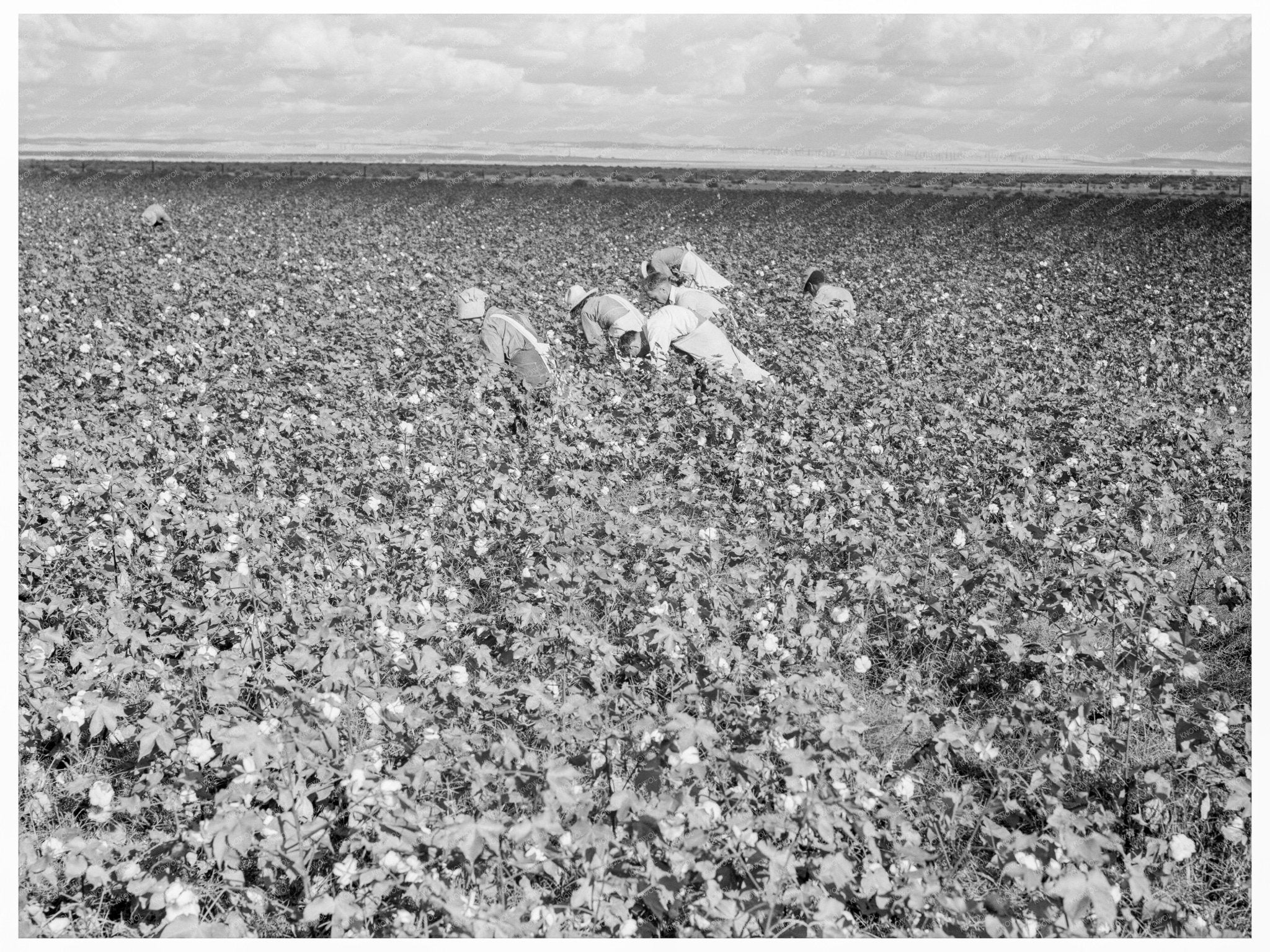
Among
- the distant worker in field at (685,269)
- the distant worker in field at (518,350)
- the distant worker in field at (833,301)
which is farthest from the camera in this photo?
the distant worker in field at (685,269)

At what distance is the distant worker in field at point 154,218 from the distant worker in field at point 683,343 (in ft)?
55.3

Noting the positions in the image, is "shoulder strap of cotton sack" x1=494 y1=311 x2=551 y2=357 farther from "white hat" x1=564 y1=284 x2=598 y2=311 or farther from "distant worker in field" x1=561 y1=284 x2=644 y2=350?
"white hat" x1=564 y1=284 x2=598 y2=311

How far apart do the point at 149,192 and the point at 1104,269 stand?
31718 mm

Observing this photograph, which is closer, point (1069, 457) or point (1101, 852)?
point (1101, 852)

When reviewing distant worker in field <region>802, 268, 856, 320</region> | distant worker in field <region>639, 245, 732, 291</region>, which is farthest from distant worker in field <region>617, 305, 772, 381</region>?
distant worker in field <region>639, 245, 732, 291</region>

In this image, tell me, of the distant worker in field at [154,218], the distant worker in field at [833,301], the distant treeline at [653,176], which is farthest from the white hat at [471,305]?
the distant treeline at [653,176]

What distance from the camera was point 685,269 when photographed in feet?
49.2

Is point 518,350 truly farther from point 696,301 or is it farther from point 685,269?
point 685,269

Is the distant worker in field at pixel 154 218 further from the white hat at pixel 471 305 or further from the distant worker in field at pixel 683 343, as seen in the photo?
the distant worker in field at pixel 683 343

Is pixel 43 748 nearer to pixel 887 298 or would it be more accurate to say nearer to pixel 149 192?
pixel 887 298

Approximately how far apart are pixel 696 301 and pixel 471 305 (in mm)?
2927

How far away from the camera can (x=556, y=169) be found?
64562 mm

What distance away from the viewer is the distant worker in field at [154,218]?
880 inches

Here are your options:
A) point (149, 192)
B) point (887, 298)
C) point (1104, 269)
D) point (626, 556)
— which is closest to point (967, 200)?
point (1104, 269)
